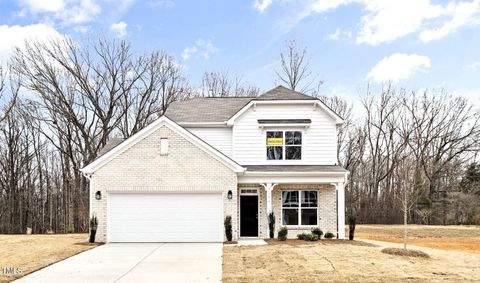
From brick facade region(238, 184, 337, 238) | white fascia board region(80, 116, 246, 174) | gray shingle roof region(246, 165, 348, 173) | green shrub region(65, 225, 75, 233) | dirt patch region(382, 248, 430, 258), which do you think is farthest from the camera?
green shrub region(65, 225, 75, 233)

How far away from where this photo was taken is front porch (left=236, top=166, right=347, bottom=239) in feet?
69.9

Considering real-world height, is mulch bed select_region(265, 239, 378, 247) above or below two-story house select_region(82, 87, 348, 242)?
below

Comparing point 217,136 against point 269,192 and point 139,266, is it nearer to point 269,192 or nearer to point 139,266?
point 269,192

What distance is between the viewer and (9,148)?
36.6 m

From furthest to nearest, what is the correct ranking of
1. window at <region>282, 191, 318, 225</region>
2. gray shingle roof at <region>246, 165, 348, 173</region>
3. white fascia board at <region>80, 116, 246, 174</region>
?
window at <region>282, 191, 318, 225</region>
gray shingle roof at <region>246, 165, 348, 173</region>
white fascia board at <region>80, 116, 246, 174</region>

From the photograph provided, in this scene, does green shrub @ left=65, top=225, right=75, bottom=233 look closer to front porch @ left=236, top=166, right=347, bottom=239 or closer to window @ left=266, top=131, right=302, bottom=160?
front porch @ left=236, top=166, right=347, bottom=239

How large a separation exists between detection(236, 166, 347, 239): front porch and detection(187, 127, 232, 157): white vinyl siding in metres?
A: 2.29

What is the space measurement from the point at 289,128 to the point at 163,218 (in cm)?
719

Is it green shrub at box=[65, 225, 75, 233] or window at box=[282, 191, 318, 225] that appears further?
green shrub at box=[65, 225, 75, 233]

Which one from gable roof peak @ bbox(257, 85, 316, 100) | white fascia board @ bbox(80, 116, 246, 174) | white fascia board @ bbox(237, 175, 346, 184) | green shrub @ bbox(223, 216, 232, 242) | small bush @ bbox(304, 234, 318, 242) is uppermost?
gable roof peak @ bbox(257, 85, 316, 100)

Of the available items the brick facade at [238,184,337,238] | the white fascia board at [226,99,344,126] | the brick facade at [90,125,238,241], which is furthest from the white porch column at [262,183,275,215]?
the white fascia board at [226,99,344,126]

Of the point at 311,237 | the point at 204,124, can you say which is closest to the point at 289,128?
the point at 204,124

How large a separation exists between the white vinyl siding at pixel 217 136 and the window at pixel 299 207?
3.57m

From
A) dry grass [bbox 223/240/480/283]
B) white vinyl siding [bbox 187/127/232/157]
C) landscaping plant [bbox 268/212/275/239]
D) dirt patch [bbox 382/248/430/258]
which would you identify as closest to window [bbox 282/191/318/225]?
landscaping plant [bbox 268/212/275/239]
